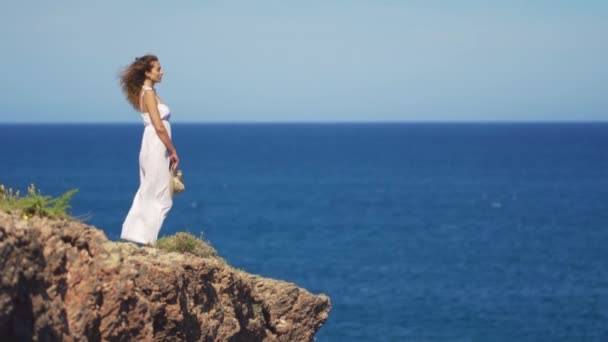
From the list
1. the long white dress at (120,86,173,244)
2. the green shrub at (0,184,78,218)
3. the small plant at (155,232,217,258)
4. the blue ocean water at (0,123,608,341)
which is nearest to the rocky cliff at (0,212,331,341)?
the green shrub at (0,184,78,218)

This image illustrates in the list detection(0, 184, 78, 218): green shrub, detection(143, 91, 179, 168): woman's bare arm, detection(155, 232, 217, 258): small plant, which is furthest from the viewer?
detection(143, 91, 179, 168): woman's bare arm

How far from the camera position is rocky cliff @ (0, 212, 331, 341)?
348 inches

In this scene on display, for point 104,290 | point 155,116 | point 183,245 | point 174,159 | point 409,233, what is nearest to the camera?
point 104,290

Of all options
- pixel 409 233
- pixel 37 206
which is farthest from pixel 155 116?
pixel 409 233

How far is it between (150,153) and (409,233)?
3417 inches

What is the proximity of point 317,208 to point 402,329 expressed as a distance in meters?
64.1

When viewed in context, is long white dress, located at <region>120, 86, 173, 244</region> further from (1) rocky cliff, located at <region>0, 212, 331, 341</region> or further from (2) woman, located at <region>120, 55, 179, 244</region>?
(1) rocky cliff, located at <region>0, 212, 331, 341</region>

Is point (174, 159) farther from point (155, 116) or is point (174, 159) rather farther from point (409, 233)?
point (409, 233)

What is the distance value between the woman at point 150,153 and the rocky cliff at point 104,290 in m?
1.39

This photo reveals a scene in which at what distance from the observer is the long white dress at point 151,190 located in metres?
13.8

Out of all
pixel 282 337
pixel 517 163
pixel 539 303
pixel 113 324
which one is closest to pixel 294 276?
pixel 539 303

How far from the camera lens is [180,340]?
11.6m

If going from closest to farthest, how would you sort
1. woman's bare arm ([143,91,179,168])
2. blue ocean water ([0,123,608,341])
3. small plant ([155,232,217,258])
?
1. small plant ([155,232,217,258])
2. woman's bare arm ([143,91,179,168])
3. blue ocean water ([0,123,608,341])

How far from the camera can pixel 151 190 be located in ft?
45.8
